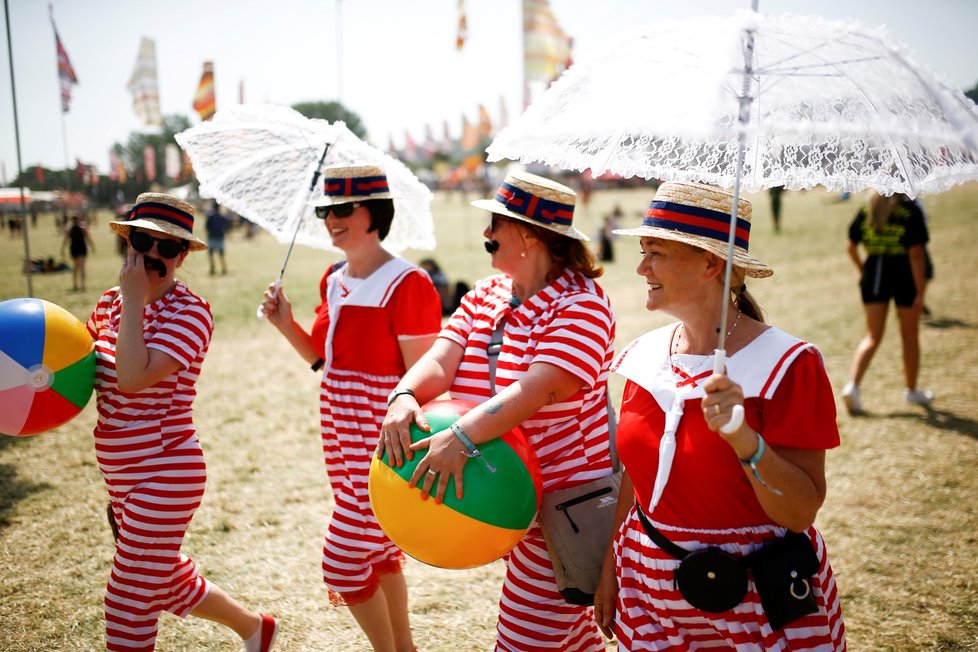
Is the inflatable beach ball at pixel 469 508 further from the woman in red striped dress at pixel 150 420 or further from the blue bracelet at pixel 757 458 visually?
the woman in red striped dress at pixel 150 420

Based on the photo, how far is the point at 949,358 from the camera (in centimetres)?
854

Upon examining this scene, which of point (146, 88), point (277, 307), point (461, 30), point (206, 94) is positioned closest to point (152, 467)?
point (277, 307)

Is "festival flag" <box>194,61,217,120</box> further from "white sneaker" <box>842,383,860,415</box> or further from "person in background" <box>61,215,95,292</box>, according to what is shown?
"person in background" <box>61,215,95,292</box>

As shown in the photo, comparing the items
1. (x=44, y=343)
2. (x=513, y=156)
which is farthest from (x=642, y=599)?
(x=44, y=343)

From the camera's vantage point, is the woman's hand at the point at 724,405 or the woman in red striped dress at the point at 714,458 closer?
the woman's hand at the point at 724,405

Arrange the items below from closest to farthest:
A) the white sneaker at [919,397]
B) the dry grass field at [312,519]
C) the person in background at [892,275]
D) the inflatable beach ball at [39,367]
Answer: the inflatable beach ball at [39,367] → the dry grass field at [312,519] → the person in background at [892,275] → the white sneaker at [919,397]

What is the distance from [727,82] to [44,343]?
272 centimetres

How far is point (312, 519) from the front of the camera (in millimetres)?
5129

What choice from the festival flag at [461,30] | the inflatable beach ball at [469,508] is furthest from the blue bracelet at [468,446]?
the festival flag at [461,30]

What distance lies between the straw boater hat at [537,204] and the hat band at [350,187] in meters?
0.94

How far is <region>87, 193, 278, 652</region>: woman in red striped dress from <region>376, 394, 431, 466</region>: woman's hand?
3.53 feet

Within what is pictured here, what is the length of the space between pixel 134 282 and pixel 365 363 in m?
1.04

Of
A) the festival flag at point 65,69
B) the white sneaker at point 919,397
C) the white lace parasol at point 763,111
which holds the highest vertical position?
the festival flag at point 65,69

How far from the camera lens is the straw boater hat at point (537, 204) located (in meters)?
2.59
